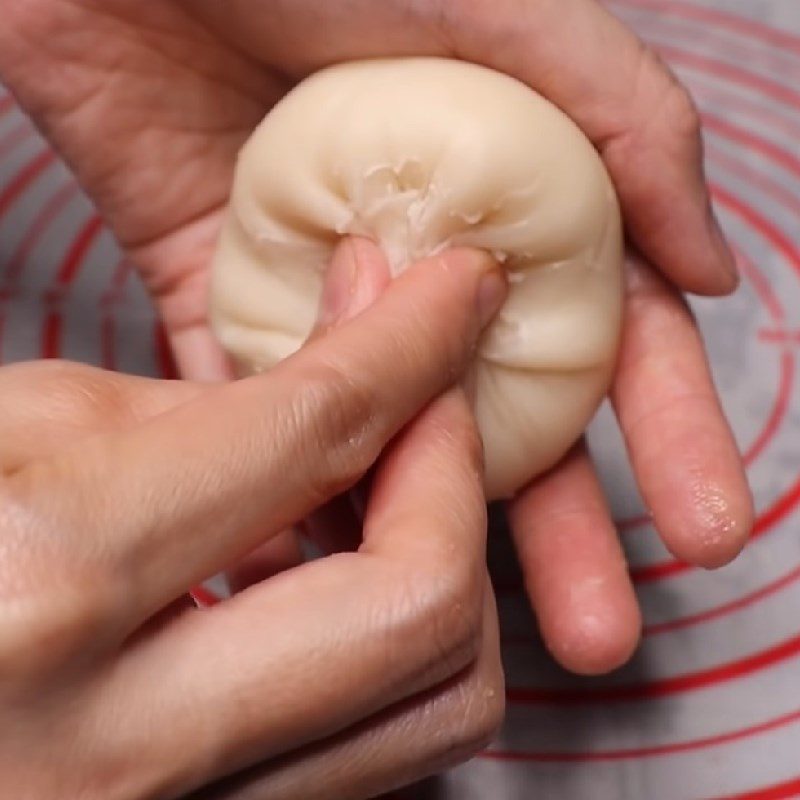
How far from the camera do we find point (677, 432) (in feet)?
2.82

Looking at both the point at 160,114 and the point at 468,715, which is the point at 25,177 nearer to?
the point at 160,114

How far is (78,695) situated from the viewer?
20.4 inches

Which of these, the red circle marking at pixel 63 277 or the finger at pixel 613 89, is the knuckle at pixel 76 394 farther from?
the red circle marking at pixel 63 277

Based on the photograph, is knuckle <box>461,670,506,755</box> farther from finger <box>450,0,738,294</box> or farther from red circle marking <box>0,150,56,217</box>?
red circle marking <box>0,150,56,217</box>

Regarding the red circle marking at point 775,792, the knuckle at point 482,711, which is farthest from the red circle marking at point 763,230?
the knuckle at point 482,711

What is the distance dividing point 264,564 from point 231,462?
30 cm

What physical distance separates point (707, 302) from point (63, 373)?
0.80m

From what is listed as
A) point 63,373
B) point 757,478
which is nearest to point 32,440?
point 63,373

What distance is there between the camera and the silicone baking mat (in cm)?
87

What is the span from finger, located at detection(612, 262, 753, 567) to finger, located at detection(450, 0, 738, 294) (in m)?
0.07

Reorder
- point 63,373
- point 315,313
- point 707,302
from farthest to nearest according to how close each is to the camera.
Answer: point 707,302 → point 315,313 → point 63,373

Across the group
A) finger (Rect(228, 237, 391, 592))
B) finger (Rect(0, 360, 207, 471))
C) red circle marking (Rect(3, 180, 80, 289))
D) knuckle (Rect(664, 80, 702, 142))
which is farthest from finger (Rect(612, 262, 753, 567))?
red circle marking (Rect(3, 180, 80, 289))

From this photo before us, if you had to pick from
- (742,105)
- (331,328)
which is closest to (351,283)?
(331,328)

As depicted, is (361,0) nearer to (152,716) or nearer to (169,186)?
(169,186)
